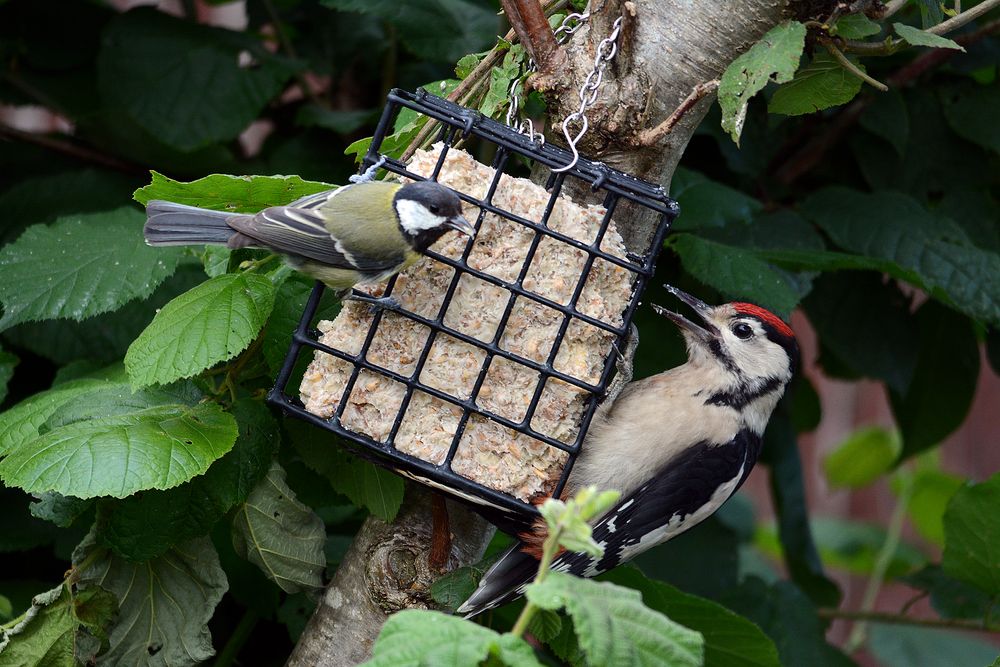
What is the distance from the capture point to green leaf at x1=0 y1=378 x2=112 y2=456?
2309 mm

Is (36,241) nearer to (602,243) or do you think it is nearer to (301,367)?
(301,367)

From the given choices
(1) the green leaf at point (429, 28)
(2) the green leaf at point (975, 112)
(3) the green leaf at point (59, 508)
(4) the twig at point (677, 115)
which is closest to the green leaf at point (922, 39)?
(4) the twig at point (677, 115)

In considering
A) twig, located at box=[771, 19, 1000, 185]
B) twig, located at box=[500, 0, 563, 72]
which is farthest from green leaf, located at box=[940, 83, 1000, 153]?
twig, located at box=[500, 0, 563, 72]

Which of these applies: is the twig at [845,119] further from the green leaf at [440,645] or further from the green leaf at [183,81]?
the green leaf at [440,645]

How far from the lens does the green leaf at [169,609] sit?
7.90 ft

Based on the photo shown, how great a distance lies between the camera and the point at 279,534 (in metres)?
2.46

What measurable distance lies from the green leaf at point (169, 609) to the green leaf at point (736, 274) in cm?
142

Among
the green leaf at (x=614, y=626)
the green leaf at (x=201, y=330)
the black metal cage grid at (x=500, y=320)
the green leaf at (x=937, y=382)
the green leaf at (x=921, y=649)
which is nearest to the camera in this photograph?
the green leaf at (x=614, y=626)

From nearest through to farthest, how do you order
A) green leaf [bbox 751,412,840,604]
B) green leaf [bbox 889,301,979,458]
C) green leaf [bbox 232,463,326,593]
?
green leaf [bbox 232,463,326,593]
green leaf [bbox 889,301,979,458]
green leaf [bbox 751,412,840,604]

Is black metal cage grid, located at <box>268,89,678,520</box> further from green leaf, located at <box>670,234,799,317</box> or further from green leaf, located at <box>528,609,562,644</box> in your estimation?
green leaf, located at <box>670,234,799,317</box>

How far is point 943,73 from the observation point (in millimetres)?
3504

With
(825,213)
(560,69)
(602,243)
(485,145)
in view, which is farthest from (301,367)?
(825,213)

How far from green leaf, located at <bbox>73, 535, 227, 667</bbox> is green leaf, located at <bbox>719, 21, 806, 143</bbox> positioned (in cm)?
153

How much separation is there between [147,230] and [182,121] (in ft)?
3.41
